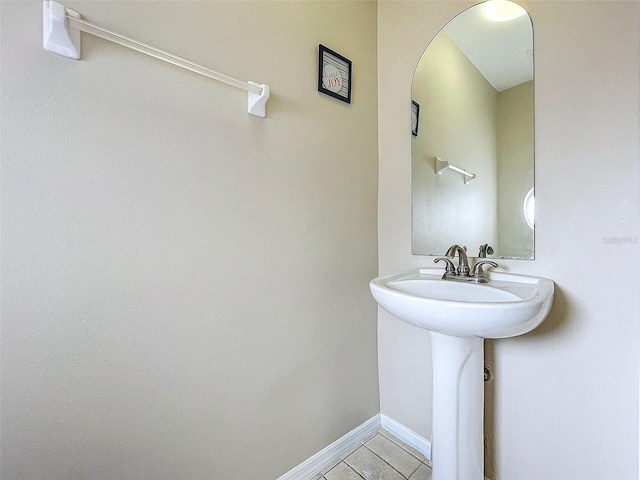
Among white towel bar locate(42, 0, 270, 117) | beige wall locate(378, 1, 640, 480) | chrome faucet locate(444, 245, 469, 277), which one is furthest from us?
chrome faucet locate(444, 245, 469, 277)

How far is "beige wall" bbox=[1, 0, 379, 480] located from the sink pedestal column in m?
0.45

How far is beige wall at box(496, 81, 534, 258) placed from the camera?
932 mm

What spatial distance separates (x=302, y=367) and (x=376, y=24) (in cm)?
168

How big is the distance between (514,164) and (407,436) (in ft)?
4.22

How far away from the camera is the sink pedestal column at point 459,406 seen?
88 cm

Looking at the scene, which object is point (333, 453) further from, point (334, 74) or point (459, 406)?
point (334, 74)

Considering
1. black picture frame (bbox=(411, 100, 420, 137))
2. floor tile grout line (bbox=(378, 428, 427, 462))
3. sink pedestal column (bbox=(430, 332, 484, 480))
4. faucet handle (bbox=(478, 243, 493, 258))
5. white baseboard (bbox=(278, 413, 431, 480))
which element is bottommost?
floor tile grout line (bbox=(378, 428, 427, 462))

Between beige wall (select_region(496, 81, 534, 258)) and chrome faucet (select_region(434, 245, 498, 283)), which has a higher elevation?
beige wall (select_region(496, 81, 534, 258))

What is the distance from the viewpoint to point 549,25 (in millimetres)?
878

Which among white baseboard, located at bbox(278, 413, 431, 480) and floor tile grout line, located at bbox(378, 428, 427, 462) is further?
floor tile grout line, located at bbox(378, 428, 427, 462)

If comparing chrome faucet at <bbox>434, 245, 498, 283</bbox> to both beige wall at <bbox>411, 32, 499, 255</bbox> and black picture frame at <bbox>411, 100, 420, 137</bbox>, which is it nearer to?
beige wall at <bbox>411, 32, 499, 255</bbox>

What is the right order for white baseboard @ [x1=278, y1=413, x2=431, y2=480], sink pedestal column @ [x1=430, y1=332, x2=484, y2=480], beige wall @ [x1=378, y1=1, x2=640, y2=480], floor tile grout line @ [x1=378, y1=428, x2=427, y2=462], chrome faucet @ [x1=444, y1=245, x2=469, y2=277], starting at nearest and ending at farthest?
beige wall @ [x1=378, y1=1, x2=640, y2=480] → sink pedestal column @ [x1=430, y1=332, x2=484, y2=480] → chrome faucet @ [x1=444, y1=245, x2=469, y2=277] → white baseboard @ [x1=278, y1=413, x2=431, y2=480] → floor tile grout line @ [x1=378, y1=428, x2=427, y2=462]

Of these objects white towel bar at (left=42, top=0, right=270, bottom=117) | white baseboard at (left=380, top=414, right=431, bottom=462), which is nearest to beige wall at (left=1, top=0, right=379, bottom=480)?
white towel bar at (left=42, top=0, right=270, bottom=117)

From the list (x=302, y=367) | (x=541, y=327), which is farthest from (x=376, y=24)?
(x=302, y=367)
